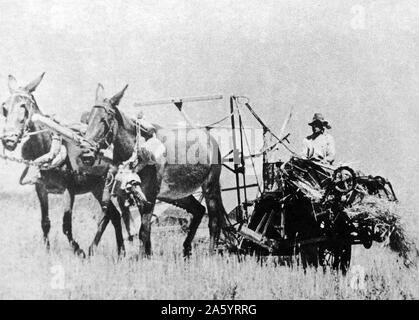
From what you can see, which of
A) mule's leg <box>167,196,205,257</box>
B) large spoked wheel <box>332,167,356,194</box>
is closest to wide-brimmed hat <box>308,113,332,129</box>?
large spoked wheel <box>332,167,356,194</box>

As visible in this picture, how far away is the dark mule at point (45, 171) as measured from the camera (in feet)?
22.0

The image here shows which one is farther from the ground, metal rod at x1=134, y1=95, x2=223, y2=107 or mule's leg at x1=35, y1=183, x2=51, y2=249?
metal rod at x1=134, y1=95, x2=223, y2=107

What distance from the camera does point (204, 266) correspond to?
683 centimetres

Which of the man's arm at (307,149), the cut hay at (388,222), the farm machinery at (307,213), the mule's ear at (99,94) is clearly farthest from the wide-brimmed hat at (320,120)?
the mule's ear at (99,94)

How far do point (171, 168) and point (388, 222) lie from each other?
310cm

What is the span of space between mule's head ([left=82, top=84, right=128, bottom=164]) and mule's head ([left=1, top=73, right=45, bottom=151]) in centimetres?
80

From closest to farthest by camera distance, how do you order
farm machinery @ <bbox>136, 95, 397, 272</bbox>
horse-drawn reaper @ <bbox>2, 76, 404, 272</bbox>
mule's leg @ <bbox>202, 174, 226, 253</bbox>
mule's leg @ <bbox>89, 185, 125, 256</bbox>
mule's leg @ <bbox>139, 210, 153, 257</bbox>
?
farm machinery @ <bbox>136, 95, 397, 272</bbox>
horse-drawn reaper @ <bbox>2, 76, 404, 272</bbox>
mule's leg @ <bbox>139, 210, 153, 257</bbox>
mule's leg @ <bbox>89, 185, 125, 256</bbox>
mule's leg @ <bbox>202, 174, 226, 253</bbox>

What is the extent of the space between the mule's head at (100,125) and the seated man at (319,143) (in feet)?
8.94

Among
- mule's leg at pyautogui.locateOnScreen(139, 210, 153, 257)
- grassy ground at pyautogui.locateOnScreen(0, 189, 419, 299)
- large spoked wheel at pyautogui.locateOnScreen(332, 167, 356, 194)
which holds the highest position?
large spoked wheel at pyautogui.locateOnScreen(332, 167, 356, 194)

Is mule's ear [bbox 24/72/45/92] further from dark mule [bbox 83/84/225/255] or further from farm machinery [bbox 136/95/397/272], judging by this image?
farm machinery [bbox 136/95/397/272]

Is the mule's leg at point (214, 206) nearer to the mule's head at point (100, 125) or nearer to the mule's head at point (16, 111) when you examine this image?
the mule's head at point (100, 125)

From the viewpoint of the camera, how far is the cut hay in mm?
6047

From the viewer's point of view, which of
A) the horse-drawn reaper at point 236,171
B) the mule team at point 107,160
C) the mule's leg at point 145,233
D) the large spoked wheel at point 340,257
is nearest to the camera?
the horse-drawn reaper at point 236,171

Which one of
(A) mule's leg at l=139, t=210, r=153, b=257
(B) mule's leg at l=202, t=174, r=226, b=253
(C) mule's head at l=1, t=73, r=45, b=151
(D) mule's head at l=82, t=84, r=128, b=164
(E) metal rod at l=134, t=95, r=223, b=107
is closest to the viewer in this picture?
(C) mule's head at l=1, t=73, r=45, b=151
